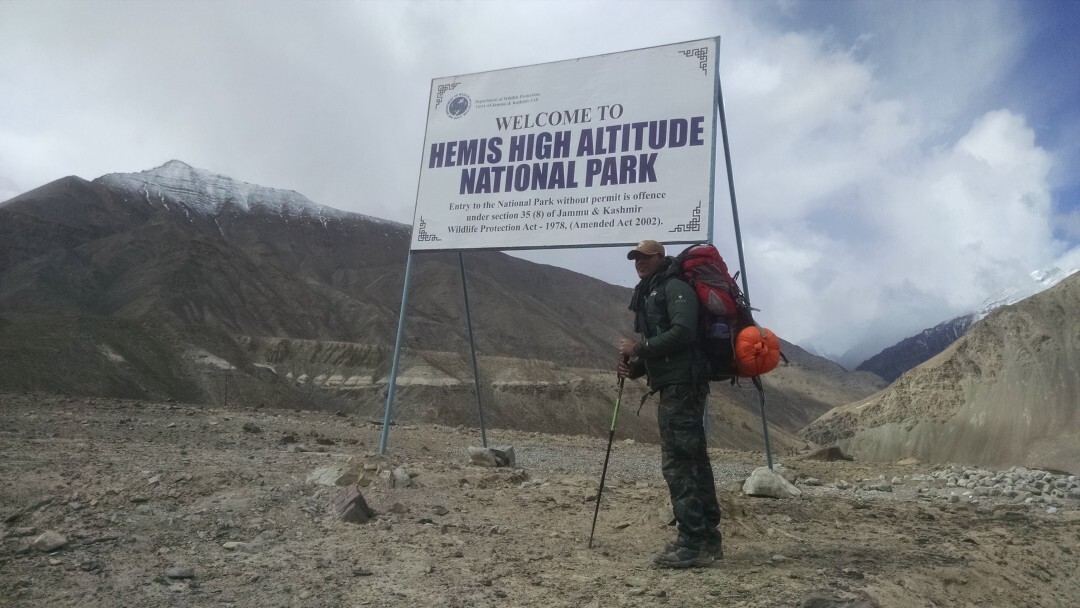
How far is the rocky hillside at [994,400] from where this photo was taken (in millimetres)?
18125

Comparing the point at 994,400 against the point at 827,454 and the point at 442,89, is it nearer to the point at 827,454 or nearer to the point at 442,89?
the point at 827,454

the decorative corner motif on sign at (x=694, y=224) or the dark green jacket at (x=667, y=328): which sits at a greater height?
the decorative corner motif on sign at (x=694, y=224)

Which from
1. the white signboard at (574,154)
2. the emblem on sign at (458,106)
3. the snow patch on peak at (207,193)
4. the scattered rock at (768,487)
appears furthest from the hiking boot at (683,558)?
the snow patch on peak at (207,193)

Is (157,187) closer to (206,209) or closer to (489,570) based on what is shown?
(206,209)

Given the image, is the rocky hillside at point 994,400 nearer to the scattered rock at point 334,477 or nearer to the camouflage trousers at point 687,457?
the camouflage trousers at point 687,457

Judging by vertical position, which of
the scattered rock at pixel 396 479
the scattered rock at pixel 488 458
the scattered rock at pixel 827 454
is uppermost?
the scattered rock at pixel 827 454

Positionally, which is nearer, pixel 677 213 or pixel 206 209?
pixel 677 213

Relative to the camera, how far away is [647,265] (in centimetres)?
419

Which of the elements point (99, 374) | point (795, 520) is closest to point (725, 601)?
point (795, 520)

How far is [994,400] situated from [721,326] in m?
20.1

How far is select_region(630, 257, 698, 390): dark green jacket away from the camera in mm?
3787

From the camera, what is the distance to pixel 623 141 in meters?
7.67

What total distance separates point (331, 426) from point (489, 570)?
9.51 meters

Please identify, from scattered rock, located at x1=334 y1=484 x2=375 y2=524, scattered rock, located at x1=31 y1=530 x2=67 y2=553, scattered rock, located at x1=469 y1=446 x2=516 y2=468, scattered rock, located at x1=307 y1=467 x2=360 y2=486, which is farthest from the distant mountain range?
scattered rock, located at x1=31 y1=530 x2=67 y2=553
